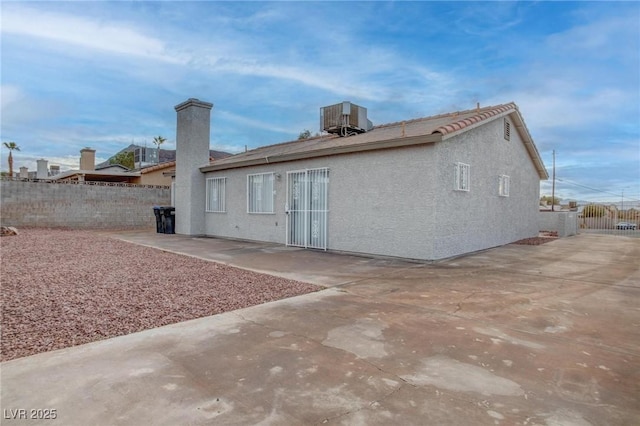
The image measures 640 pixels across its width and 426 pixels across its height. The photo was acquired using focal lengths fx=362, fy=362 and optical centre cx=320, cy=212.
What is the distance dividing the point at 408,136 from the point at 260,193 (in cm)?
580

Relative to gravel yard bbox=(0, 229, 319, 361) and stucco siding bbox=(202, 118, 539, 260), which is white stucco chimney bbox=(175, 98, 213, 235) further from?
gravel yard bbox=(0, 229, 319, 361)

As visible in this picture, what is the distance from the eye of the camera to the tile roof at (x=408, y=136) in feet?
27.6

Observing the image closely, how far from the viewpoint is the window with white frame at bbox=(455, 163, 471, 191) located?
9128mm

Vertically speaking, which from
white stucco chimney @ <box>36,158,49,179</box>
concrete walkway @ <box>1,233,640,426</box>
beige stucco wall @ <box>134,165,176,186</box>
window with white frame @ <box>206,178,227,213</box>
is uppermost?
white stucco chimney @ <box>36,158,49,179</box>

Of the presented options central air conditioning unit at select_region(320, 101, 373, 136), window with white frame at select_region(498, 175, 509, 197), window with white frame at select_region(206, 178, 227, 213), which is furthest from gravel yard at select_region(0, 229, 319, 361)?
window with white frame at select_region(498, 175, 509, 197)

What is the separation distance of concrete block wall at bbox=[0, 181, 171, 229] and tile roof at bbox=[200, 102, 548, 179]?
604 cm

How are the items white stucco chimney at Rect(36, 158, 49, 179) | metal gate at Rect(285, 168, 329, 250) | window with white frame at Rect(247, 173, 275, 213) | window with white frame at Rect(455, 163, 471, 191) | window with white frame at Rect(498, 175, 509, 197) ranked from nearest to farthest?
window with white frame at Rect(455, 163, 471, 191), metal gate at Rect(285, 168, 329, 250), window with white frame at Rect(498, 175, 509, 197), window with white frame at Rect(247, 173, 275, 213), white stucco chimney at Rect(36, 158, 49, 179)

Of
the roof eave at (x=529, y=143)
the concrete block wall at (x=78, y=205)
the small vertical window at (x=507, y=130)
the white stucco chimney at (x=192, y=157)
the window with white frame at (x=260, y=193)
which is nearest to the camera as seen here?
the small vertical window at (x=507, y=130)

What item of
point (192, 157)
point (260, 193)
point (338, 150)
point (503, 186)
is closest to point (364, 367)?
point (338, 150)

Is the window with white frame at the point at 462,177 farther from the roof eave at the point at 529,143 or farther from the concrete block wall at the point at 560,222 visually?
the concrete block wall at the point at 560,222

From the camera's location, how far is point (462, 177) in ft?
30.8

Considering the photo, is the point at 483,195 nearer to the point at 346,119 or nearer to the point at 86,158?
the point at 346,119

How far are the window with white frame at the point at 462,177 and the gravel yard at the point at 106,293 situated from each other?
17.3 ft

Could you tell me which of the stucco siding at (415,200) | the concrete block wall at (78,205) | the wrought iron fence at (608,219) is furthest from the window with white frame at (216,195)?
the wrought iron fence at (608,219)
